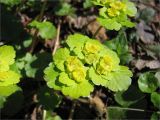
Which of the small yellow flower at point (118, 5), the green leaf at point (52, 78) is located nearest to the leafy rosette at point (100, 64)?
the green leaf at point (52, 78)

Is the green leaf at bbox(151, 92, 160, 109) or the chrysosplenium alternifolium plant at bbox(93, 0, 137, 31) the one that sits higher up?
the chrysosplenium alternifolium plant at bbox(93, 0, 137, 31)

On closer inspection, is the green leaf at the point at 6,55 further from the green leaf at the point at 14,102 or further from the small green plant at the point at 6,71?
the green leaf at the point at 14,102

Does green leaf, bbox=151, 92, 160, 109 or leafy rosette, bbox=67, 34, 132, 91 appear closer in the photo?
leafy rosette, bbox=67, 34, 132, 91

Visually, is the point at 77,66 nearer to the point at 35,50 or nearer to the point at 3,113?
the point at 3,113

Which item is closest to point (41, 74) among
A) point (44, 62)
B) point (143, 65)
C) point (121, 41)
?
point (44, 62)

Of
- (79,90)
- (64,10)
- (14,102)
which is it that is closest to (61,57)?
(79,90)

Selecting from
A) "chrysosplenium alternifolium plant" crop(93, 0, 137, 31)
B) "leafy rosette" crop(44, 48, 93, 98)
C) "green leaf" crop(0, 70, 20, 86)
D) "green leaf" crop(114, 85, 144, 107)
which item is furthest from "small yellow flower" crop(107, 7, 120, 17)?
"green leaf" crop(0, 70, 20, 86)

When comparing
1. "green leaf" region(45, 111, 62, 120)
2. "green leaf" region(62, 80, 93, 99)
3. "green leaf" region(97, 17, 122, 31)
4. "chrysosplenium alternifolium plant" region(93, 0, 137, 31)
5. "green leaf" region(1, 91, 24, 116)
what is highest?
"chrysosplenium alternifolium plant" region(93, 0, 137, 31)

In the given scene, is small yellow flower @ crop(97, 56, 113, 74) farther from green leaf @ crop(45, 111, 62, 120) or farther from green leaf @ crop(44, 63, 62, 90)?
green leaf @ crop(45, 111, 62, 120)
